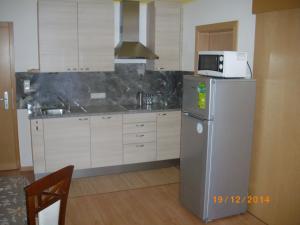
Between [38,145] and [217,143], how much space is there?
2.30 metres

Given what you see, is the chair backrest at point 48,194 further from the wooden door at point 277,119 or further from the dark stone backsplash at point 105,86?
the dark stone backsplash at point 105,86

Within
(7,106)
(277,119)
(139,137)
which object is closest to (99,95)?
(139,137)

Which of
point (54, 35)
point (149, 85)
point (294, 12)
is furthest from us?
point (149, 85)

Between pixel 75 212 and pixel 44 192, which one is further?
pixel 75 212

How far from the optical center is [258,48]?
327 centimetres

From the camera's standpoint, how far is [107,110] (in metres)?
4.51

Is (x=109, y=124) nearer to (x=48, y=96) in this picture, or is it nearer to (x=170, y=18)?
(x=48, y=96)

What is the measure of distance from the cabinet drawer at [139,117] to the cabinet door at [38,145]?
111cm

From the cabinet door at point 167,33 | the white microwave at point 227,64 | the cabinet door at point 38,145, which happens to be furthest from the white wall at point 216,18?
the cabinet door at point 38,145

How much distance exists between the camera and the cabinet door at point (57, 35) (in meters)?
Answer: 4.16

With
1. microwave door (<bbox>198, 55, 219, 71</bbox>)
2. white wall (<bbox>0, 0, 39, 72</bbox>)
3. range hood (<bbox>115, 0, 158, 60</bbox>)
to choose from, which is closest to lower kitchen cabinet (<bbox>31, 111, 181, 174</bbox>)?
range hood (<bbox>115, 0, 158, 60</bbox>)

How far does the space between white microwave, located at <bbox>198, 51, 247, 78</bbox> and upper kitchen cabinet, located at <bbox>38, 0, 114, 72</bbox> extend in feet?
5.77

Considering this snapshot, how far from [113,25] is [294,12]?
2428 millimetres

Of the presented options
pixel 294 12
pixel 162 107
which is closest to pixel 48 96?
pixel 162 107
